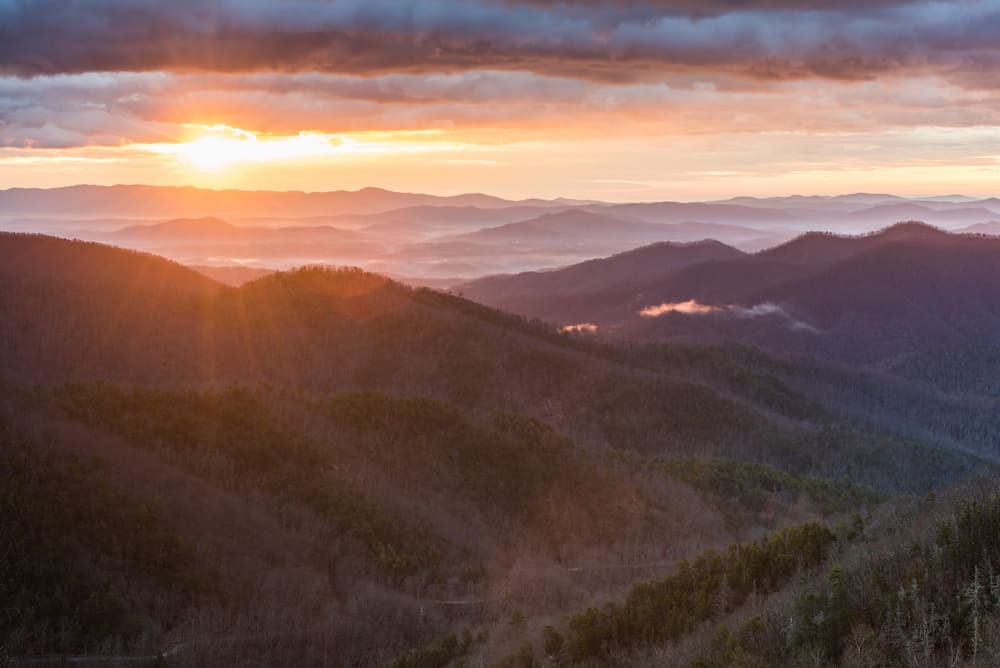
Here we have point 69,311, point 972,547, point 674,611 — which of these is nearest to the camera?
point 972,547

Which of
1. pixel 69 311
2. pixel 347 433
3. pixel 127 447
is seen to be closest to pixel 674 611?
pixel 127 447

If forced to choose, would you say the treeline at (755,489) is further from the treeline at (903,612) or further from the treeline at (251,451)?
the treeline at (903,612)

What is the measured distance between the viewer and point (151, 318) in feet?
414

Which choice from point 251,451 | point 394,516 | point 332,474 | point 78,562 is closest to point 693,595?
point 78,562

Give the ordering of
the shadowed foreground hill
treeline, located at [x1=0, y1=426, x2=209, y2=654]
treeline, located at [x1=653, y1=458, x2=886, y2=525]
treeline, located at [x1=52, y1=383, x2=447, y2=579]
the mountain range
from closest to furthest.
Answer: the mountain range < treeline, located at [x1=0, y1=426, x2=209, y2=654] < the shadowed foreground hill < treeline, located at [x1=52, y1=383, x2=447, y2=579] < treeline, located at [x1=653, y1=458, x2=886, y2=525]

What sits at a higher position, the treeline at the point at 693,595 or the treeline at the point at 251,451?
the treeline at the point at 693,595

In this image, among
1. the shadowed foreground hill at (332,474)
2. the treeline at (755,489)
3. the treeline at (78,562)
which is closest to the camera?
the treeline at (78,562)

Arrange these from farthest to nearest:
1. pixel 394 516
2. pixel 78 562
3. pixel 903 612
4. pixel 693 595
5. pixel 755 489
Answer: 1. pixel 755 489
2. pixel 394 516
3. pixel 78 562
4. pixel 693 595
5. pixel 903 612

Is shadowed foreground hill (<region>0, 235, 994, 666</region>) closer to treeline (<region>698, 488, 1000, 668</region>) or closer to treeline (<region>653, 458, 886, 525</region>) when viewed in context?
treeline (<region>653, 458, 886, 525</region>)

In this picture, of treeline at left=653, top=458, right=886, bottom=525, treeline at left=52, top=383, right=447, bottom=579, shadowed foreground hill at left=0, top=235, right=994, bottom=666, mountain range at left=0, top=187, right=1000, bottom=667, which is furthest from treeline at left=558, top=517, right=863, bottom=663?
treeline at left=653, top=458, right=886, bottom=525

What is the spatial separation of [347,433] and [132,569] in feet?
105

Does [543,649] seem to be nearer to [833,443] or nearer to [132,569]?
[132,569]

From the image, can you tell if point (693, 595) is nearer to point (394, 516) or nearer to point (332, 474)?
point (394, 516)

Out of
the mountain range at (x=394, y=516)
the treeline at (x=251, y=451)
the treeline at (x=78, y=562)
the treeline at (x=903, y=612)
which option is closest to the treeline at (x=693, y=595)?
the mountain range at (x=394, y=516)
